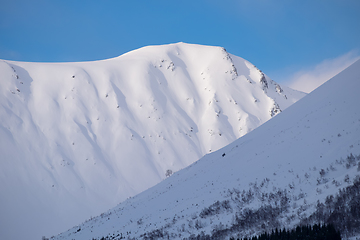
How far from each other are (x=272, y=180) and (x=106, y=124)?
67254 mm

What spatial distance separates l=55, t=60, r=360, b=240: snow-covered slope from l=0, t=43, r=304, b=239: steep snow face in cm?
3805

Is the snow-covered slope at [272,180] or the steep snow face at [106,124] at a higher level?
the steep snow face at [106,124]

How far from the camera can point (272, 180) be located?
17.7 meters

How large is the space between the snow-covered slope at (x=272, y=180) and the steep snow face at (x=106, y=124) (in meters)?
38.1

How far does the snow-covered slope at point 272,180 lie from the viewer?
13.2 meters

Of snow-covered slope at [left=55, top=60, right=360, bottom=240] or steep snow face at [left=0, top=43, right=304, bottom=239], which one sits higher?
steep snow face at [left=0, top=43, right=304, bottom=239]

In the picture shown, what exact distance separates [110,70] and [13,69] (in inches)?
1128

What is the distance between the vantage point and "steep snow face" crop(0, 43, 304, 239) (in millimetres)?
58438

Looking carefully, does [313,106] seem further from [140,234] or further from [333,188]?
[140,234]

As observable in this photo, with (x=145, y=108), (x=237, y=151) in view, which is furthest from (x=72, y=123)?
(x=237, y=151)

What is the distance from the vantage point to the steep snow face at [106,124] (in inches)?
2301

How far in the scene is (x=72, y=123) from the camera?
245 ft

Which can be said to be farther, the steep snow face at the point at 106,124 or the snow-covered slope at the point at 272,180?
the steep snow face at the point at 106,124

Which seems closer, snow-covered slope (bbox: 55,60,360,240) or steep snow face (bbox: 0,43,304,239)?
snow-covered slope (bbox: 55,60,360,240)
